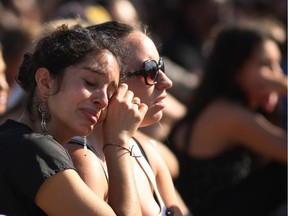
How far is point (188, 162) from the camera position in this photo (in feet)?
17.1

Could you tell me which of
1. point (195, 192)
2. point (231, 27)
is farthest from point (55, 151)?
point (231, 27)

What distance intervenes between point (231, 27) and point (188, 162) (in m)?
0.94

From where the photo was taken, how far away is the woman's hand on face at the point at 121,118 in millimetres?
3000

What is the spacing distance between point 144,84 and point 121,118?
24cm

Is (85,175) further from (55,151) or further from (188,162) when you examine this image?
(188,162)

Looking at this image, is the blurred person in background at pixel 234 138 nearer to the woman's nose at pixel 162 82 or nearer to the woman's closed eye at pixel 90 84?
the woman's nose at pixel 162 82

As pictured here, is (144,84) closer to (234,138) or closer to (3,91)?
(3,91)

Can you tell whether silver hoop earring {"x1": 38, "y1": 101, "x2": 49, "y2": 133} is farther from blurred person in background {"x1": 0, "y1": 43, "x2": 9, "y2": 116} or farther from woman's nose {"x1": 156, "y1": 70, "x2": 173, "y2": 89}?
blurred person in background {"x1": 0, "y1": 43, "x2": 9, "y2": 116}

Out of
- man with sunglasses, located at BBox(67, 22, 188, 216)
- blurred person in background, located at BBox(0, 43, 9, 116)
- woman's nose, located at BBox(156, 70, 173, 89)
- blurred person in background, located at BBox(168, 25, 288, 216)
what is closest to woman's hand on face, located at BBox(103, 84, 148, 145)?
man with sunglasses, located at BBox(67, 22, 188, 216)

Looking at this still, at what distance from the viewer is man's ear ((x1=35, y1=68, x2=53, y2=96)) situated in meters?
2.88

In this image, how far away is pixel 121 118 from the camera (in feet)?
9.89

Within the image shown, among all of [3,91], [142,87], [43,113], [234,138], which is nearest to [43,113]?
[43,113]

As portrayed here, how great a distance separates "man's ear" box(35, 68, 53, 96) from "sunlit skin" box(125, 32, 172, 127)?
385mm

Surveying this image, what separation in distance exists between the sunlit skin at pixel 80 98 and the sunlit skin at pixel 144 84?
285 millimetres
